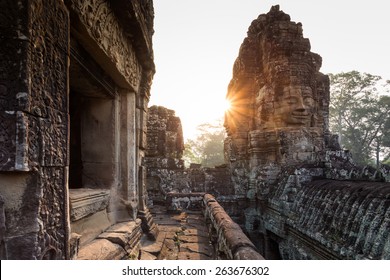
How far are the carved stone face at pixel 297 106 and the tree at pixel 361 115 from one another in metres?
19.1

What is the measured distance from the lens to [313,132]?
629 cm

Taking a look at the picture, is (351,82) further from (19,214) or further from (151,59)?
(19,214)

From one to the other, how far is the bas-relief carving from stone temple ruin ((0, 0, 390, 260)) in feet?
0.06

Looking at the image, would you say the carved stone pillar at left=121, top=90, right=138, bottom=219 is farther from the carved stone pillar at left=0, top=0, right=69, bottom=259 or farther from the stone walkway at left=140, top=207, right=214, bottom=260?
the carved stone pillar at left=0, top=0, right=69, bottom=259

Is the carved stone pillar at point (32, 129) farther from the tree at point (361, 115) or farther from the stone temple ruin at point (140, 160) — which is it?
the tree at point (361, 115)

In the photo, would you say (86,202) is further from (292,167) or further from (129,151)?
(292,167)

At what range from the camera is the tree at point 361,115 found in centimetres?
2125

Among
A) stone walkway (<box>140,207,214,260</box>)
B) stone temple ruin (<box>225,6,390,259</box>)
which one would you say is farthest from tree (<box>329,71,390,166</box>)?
stone walkway (<box>140,207,214,260</box>)

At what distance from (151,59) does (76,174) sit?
1965mm

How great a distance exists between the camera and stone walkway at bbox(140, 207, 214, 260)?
3066 mm

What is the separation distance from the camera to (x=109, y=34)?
95.3 inches

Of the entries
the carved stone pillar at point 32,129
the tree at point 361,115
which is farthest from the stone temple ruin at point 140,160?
the tree at point 361,115
